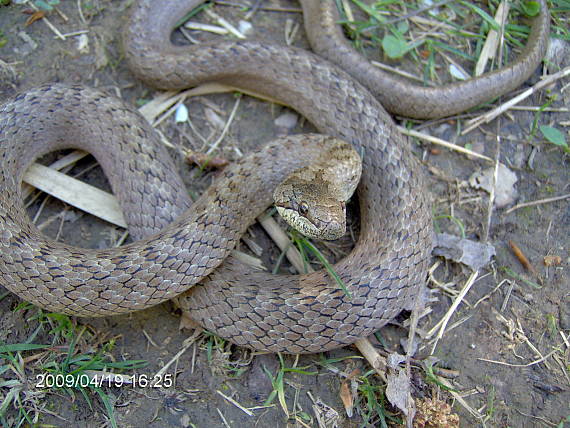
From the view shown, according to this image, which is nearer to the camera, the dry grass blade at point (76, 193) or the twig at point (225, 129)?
the dry grass blade at point (76, 193)

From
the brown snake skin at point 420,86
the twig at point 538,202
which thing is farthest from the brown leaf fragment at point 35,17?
the twig at point 538,202

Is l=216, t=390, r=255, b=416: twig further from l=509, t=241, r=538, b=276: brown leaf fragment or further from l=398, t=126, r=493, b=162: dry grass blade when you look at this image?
l=398, t=126, r=493, b=162: dry grass blade

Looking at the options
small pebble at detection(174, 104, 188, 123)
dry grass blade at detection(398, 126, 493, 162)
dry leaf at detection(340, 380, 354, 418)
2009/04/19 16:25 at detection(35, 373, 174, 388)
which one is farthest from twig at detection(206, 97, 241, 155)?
dry leaf at detection(340, 380, 354, 418)

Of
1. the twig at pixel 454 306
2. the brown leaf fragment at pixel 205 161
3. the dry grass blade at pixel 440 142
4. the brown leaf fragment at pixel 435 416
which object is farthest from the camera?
the dry grass blade at pixel 440 142

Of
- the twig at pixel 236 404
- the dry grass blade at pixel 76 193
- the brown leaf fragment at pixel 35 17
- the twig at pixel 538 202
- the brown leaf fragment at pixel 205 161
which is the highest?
the brown leaf fragment at pixel 35 17

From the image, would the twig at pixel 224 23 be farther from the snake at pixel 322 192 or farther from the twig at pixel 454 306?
the twig at pixel 454 306

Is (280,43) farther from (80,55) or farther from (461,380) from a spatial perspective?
(461,380)

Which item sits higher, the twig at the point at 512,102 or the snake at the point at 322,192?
the snake at the point at 322,192
